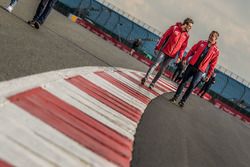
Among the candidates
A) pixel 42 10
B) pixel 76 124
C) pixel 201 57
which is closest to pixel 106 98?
pixel 76 124

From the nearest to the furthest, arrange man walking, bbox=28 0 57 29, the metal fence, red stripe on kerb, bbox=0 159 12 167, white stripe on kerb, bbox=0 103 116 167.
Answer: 1. red stripe on kerb, bbox=0 159 12 167
2. white stripe on kerb, bbox=0 103 116 167
3. man walking, bbox=28 0 57 29
4. the metal fence

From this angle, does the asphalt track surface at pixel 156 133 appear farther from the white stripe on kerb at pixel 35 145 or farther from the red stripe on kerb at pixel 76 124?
the white stripe on kerb at pixel 35 145

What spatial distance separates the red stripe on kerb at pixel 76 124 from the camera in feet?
13.0

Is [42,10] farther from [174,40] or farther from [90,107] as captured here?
[90,107]

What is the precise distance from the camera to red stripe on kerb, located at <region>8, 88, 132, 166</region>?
3.96 meters

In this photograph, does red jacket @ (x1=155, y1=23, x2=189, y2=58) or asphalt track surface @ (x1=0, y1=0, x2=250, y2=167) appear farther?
red jacket @ (x1=155, y1=23, x2=189, y2=58)

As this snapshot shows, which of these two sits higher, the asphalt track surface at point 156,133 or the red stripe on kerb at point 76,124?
the red stripe on kerb at point 76,124

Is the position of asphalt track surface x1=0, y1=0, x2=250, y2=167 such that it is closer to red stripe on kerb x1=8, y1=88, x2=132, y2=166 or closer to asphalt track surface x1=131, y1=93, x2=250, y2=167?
asphalt track surface x1=131, y1=93, x2=250, y2=167

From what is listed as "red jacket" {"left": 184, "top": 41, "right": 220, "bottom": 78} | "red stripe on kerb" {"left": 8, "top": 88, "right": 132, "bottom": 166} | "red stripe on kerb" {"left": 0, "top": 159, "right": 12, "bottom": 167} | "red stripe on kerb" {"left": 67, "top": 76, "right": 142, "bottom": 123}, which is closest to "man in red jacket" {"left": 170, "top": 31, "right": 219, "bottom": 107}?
"red jacket" {"left": 184, "top": 41, "right": 220, "bottom": 78}

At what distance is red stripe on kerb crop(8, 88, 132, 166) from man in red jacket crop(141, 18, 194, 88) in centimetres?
622

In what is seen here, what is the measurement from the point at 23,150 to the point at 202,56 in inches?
320

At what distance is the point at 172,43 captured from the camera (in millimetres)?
11055

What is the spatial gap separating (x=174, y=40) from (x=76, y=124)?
23.1 ft

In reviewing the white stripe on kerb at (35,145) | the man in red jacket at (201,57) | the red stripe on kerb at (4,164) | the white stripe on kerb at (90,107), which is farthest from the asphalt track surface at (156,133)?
the man in red jacket at (201,57)
